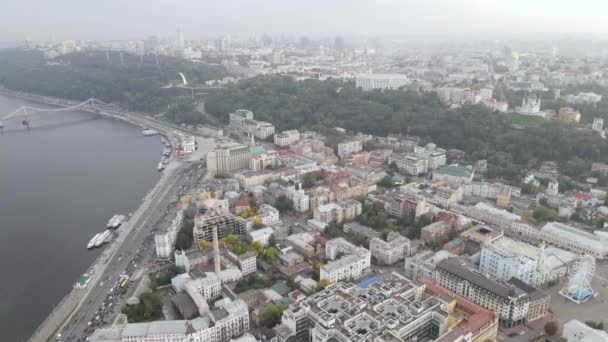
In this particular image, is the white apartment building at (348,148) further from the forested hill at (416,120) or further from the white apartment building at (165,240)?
the white apartment building at (165,240)

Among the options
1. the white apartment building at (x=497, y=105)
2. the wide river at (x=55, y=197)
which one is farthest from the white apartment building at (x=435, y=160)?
the wide river at (x=55, y=197)

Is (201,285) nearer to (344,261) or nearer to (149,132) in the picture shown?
(344,261)

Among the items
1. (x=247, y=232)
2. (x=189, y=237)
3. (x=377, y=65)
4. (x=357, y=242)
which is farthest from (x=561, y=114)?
(x=377, y=65)

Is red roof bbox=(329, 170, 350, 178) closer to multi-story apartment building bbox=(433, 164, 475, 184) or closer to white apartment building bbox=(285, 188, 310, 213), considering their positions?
white apartment building bbox=(285, 188, 310, 213)

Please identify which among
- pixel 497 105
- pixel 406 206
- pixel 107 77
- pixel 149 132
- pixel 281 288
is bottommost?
pixel 281 288

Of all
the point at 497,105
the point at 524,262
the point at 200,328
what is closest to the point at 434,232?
the point at 524,262

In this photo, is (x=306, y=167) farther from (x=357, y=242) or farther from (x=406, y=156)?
(x=357, y=242)
